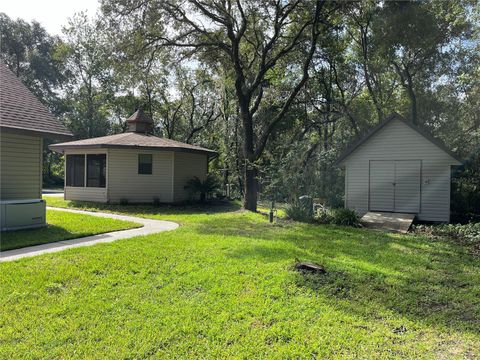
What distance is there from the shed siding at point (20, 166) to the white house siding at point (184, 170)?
22.4 ft

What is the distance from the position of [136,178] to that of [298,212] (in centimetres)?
750

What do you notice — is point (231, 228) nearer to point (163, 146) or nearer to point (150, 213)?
point (150, 213)

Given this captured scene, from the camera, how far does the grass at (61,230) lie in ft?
22.4

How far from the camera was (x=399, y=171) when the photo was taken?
11922mm

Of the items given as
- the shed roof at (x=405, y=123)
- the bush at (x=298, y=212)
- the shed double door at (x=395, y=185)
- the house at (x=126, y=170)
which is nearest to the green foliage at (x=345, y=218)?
the bush at (x=298, y=212)

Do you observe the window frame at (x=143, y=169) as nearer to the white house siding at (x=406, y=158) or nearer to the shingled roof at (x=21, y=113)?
the shingled roof at (x=21, y=113)

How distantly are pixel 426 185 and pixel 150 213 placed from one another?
9.63m

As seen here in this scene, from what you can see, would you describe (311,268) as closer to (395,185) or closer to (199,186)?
(395,185)

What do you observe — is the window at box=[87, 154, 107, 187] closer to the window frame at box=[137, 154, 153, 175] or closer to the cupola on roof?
the window frame at box=[137, 154, 153, 175]

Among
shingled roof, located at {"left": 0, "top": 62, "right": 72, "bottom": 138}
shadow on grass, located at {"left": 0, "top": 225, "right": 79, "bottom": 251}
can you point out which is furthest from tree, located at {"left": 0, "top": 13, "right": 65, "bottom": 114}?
shadow on grass, located at {"left": 0, "top": 225, "right": 79, "bottom": 251}

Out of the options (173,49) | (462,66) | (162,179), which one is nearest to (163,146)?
(162,179)

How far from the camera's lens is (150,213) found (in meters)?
12.4

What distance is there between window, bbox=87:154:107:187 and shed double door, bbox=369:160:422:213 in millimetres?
10970

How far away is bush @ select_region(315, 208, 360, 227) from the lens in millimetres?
10359
